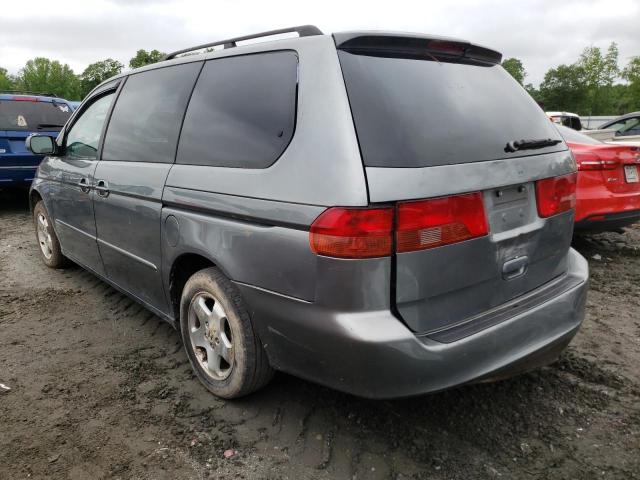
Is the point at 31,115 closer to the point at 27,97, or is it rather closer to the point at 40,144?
the point at 27,97

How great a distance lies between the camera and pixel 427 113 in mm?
2051

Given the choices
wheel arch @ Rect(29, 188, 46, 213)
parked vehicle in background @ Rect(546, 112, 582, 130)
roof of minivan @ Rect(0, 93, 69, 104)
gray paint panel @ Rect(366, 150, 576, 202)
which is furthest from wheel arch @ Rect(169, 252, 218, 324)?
parked vehicle in background @ Rect(546, 112, 582, 130)

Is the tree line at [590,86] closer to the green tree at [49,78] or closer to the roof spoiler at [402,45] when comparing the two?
the roof spoiler at [402,45]

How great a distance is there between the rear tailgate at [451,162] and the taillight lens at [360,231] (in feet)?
0.19

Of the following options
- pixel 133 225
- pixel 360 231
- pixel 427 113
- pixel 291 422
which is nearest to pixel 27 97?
pixel 133 225

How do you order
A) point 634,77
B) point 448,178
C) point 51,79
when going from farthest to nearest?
point 51,79, point 634,77, point 448,178

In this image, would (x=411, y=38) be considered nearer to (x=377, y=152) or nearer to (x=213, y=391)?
(x=377, y=152)

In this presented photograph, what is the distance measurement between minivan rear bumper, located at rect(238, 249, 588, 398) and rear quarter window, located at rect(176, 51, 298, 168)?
63cm

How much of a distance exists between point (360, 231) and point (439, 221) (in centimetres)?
32

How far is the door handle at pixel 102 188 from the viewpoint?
325 centimetres

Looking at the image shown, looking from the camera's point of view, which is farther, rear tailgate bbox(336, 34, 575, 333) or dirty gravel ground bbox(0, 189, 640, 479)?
dirty gravel ground bbox(0, 189, 640, 479)

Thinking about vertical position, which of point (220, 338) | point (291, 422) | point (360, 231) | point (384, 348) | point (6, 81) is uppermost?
point (6, 81)

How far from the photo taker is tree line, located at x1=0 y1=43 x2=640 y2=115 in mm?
43562

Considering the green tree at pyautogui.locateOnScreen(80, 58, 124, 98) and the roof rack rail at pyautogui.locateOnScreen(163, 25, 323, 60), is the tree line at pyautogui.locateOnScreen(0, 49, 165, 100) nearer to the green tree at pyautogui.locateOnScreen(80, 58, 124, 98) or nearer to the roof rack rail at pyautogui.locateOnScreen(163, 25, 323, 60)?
the green tree at pyautogui.locateOnScreen(80, 58, 124, 98)
